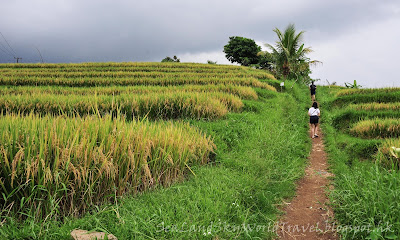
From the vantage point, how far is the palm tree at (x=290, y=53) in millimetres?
25219

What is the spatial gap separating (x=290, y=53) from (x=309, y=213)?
78.0 ft

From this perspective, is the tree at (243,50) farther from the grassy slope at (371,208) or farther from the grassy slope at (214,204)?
the grassy slope at (371,208)

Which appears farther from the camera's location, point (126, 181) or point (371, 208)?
point (126, 181)

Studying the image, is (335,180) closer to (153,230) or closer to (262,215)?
(262,215)

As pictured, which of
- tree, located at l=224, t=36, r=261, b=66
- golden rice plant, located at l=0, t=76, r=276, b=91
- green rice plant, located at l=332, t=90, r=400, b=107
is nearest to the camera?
green rice plant, located at l=332, t=90, r=400, b=107

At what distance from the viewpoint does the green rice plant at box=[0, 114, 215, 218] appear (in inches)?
124

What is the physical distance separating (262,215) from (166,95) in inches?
237

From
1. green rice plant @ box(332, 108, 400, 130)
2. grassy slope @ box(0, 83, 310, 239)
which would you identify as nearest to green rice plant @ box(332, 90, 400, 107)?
green rice plant @ box(332, 108, 400, 130)

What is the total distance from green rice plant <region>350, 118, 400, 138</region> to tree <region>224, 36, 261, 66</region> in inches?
1359

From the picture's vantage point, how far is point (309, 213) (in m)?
4.17

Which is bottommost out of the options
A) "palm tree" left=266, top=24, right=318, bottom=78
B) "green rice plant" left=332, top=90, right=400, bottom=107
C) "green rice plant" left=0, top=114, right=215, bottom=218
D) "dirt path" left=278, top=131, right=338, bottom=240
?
"dirt path" left=278, top=131, right=338, bottom=240

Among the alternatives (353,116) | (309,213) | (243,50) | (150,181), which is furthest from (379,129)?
(243,50)

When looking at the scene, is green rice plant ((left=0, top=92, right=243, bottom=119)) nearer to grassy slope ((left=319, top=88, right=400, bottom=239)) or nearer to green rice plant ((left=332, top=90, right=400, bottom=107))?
grassy slope ((left=319, top=88, right=400, bottom=239))

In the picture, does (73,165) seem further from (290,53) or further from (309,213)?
(290,53)
